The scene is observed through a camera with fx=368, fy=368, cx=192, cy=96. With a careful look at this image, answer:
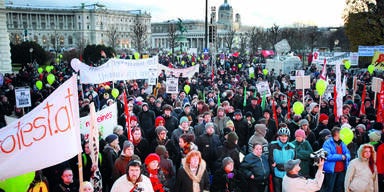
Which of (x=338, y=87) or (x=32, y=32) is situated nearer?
(x=338, y=87)

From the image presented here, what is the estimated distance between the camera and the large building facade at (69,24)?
109 meters

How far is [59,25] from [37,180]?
123657 mm

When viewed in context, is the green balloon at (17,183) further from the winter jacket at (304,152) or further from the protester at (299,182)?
the winter jacket at (304,152)

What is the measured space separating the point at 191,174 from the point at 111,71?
27.6ft

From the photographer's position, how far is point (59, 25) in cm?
11894

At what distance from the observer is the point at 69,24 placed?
396 feet

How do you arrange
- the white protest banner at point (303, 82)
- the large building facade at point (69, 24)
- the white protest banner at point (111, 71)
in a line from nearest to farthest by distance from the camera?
1. the white protest banner at point (303, 82)
2. the white protest banner at point (111, 71)
3. the large building facade at point (69, 24)

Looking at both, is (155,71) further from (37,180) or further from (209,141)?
(37,180)

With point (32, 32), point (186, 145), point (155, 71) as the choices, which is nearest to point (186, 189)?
point (186, 145)

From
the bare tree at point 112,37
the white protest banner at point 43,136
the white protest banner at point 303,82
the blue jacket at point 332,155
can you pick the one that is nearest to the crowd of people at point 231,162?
the blue jacket at point 332,155

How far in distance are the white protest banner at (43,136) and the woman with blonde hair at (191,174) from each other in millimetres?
1467

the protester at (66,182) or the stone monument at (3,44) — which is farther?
the stone monument at (3,44)

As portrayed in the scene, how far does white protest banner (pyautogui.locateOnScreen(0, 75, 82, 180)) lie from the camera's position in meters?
3.93

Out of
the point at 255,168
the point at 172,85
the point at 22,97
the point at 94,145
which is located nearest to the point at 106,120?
the point at 94,145
